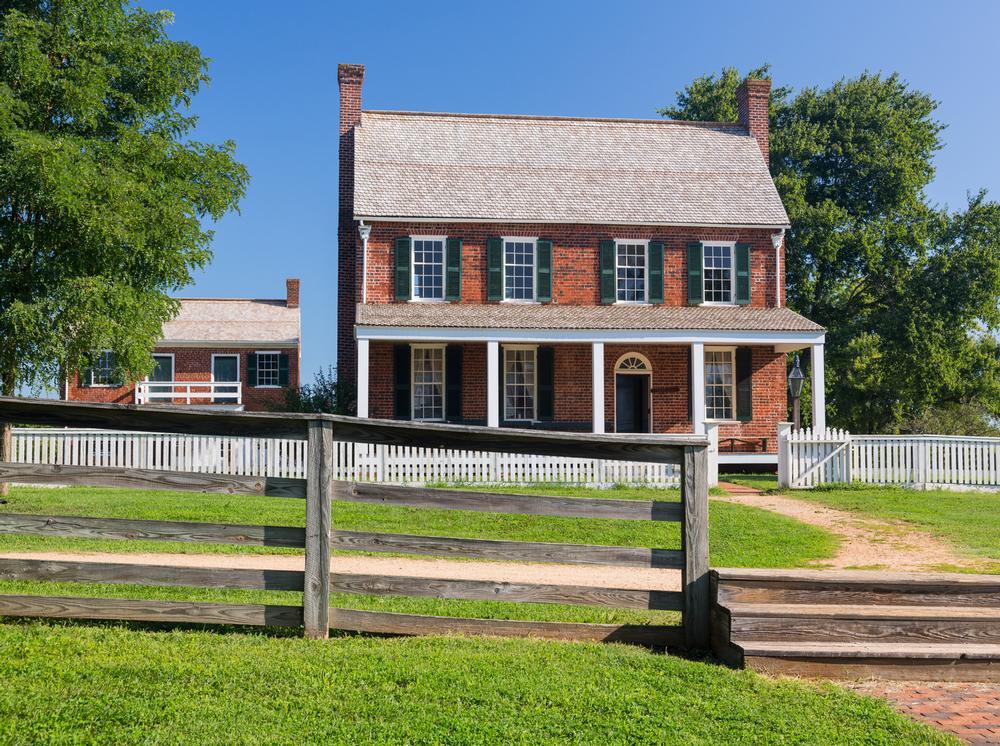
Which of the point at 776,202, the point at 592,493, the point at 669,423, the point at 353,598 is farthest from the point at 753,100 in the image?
the point at 353,598

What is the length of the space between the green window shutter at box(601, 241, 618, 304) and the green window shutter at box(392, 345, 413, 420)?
5438 mm

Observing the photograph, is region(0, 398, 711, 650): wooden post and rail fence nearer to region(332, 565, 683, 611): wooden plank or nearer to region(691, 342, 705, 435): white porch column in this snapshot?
region(332, 565, 683, 611): wooden plank

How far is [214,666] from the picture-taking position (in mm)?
5133

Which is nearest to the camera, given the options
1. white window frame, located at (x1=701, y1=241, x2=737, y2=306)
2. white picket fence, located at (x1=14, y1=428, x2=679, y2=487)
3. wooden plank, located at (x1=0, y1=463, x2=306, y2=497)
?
wooden plank, located at (x1=0, y1=463, x2=306, y2=497)

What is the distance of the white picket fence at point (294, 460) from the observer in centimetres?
1797

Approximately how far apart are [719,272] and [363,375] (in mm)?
10284

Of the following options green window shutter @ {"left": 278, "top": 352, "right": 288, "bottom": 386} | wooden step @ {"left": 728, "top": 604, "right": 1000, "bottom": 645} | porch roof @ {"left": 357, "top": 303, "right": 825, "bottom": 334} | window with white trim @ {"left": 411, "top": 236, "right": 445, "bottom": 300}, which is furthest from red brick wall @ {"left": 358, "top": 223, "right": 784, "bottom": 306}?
wooden step @ {"left": 728, "top": 604, "right": 1000, "bottom": 645}

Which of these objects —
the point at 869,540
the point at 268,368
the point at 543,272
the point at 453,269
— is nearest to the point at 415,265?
the point at 453,269

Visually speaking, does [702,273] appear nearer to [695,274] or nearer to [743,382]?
[695,274]

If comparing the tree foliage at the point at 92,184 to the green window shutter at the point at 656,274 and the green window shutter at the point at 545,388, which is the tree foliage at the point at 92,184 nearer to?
the green window shutter at the point at 545,388

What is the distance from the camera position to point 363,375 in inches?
811

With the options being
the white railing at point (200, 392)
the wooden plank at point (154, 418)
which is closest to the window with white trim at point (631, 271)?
the white railing at point (200, 392)

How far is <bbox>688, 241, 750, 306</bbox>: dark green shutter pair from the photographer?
80.1 ft

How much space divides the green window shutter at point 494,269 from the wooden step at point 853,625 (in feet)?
59.7
